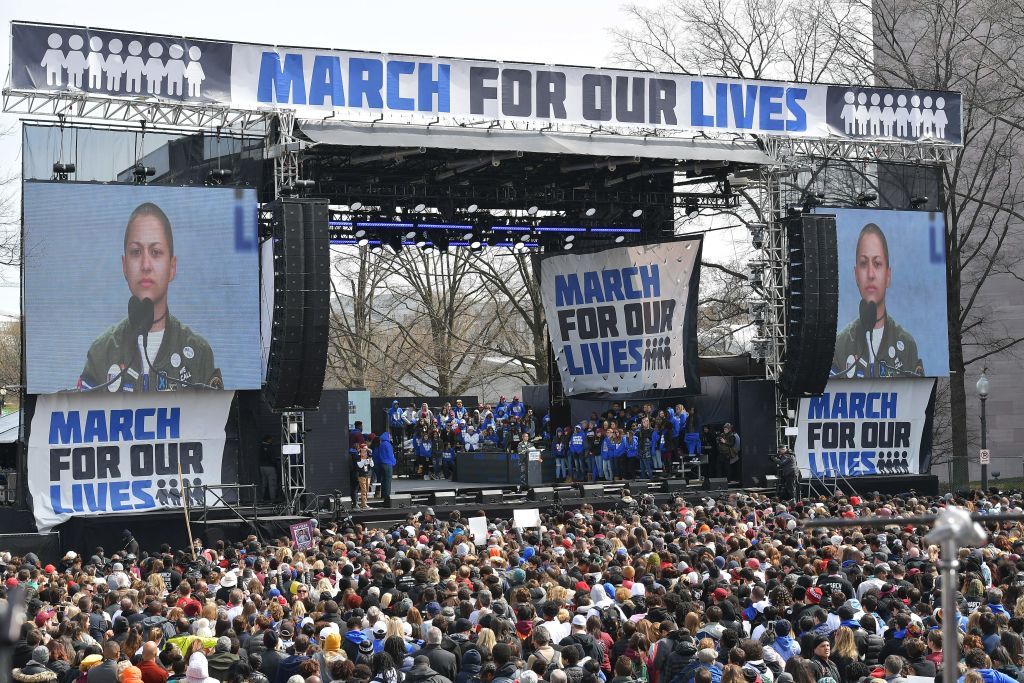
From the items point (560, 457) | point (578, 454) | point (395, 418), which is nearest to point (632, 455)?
point (578, 454)

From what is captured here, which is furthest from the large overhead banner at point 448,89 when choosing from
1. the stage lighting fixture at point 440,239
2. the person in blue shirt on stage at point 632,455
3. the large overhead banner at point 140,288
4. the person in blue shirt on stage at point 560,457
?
the person in blue shirt on stage at point 560,457

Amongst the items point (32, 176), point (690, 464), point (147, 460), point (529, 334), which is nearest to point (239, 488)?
point (147, 460)

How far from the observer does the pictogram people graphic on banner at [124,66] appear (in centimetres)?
2300

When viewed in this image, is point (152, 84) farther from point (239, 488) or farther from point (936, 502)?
point (936, 502)

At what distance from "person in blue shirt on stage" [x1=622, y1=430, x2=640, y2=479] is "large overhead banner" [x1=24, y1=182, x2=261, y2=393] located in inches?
372

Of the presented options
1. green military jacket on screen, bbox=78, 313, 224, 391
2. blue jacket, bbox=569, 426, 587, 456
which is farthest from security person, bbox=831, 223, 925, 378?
green military jacket on screen, bbox=78, 313, 224, 391

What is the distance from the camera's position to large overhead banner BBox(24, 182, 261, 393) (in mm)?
23562

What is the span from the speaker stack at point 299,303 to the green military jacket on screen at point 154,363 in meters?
1.25

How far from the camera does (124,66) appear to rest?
23375mm

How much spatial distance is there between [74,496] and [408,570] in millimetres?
11023

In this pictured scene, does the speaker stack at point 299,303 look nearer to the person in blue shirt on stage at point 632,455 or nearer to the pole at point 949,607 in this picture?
the person in blue shirt on stage at point 632,455

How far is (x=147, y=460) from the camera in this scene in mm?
24422

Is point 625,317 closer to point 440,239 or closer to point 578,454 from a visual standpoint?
point 578,454

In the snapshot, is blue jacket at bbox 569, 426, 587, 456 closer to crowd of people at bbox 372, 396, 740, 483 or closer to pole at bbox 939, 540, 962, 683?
crowd of people at bbox 372, 396, 740, 483
